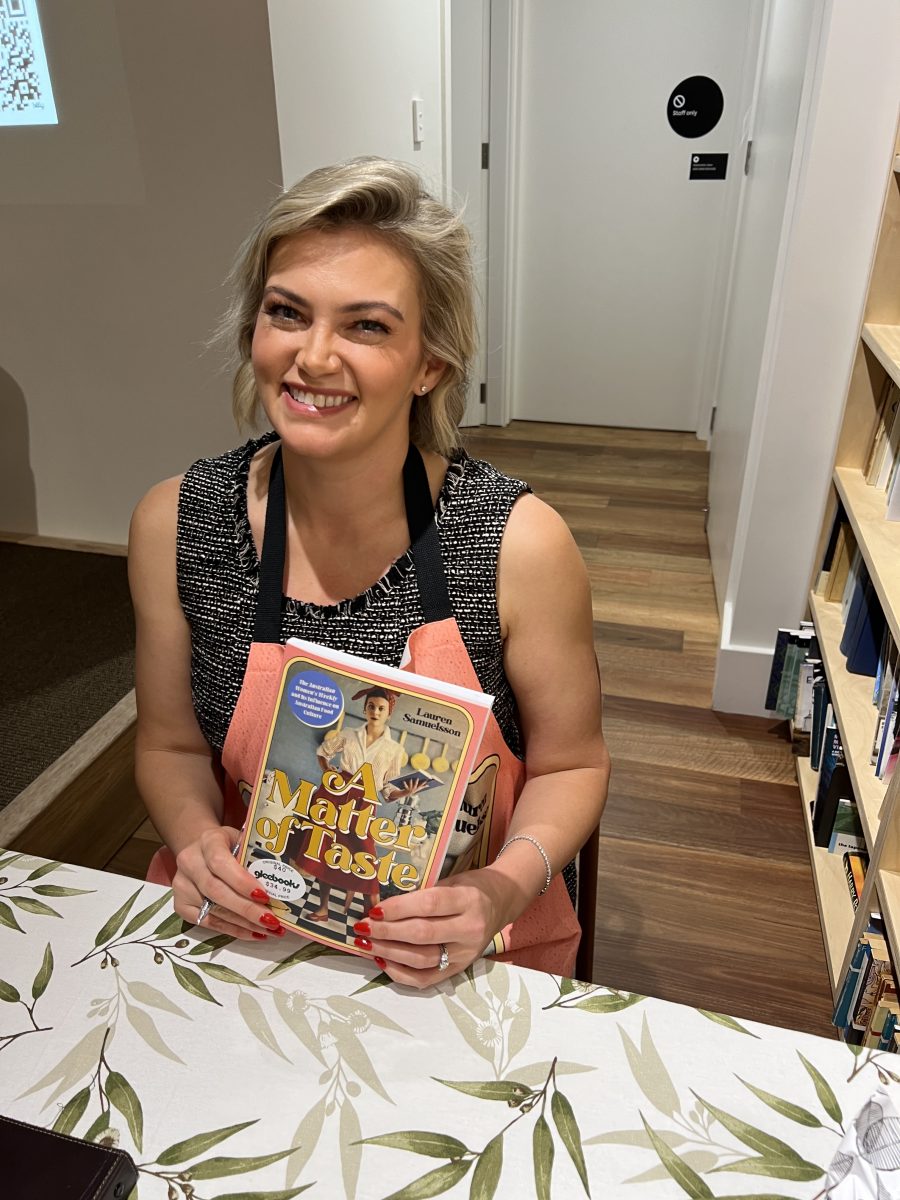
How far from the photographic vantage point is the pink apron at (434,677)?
3.36ft

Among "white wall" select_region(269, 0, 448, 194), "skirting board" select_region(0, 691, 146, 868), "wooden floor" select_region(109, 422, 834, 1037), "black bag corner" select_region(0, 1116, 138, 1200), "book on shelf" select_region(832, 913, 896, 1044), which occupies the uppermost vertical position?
"white wall" select_region(269, 0, 448, 194)

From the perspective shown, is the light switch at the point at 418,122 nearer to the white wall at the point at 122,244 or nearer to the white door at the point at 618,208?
the white wall at the point at 122,244

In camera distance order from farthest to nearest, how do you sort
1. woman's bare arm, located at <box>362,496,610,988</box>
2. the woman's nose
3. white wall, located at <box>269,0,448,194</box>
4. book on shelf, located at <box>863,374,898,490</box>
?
white wall, located at <box>269,0,448,194</box> < book on shelf, located at <box>863,374,898,490</box> < woman's bare arm, located at <box>362,496,610,988</box> < the woman's nose

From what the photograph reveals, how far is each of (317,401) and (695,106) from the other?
3.86 metres

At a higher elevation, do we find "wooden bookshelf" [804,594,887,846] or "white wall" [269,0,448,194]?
"white wall" [269,0,448,194]

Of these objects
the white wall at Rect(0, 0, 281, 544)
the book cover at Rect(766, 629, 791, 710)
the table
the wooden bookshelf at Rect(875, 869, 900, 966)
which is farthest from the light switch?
the table

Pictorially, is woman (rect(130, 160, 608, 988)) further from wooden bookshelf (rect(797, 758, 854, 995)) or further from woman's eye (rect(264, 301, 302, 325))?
wooden bookshelf (rect(797, 758, 854, 995))

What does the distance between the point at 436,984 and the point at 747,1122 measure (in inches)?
10.2

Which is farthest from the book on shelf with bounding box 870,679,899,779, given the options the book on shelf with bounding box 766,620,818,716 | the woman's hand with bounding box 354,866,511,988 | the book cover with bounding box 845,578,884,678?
the woman's hand with bounding box 354,866,511,988

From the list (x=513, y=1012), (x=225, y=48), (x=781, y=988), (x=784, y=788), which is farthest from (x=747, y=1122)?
(x=225, y=48)

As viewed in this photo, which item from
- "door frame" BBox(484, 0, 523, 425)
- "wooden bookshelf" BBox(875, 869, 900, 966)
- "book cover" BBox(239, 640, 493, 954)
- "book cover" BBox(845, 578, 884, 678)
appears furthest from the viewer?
"door frame" BBox(484, 0, 523, 425)

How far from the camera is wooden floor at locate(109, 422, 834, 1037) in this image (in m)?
1.76

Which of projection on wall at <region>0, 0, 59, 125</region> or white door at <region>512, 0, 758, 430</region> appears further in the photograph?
white door at <region>512, 0, 758, 430</region>

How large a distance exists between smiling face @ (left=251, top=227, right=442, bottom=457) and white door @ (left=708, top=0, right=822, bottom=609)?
59.0 inches
